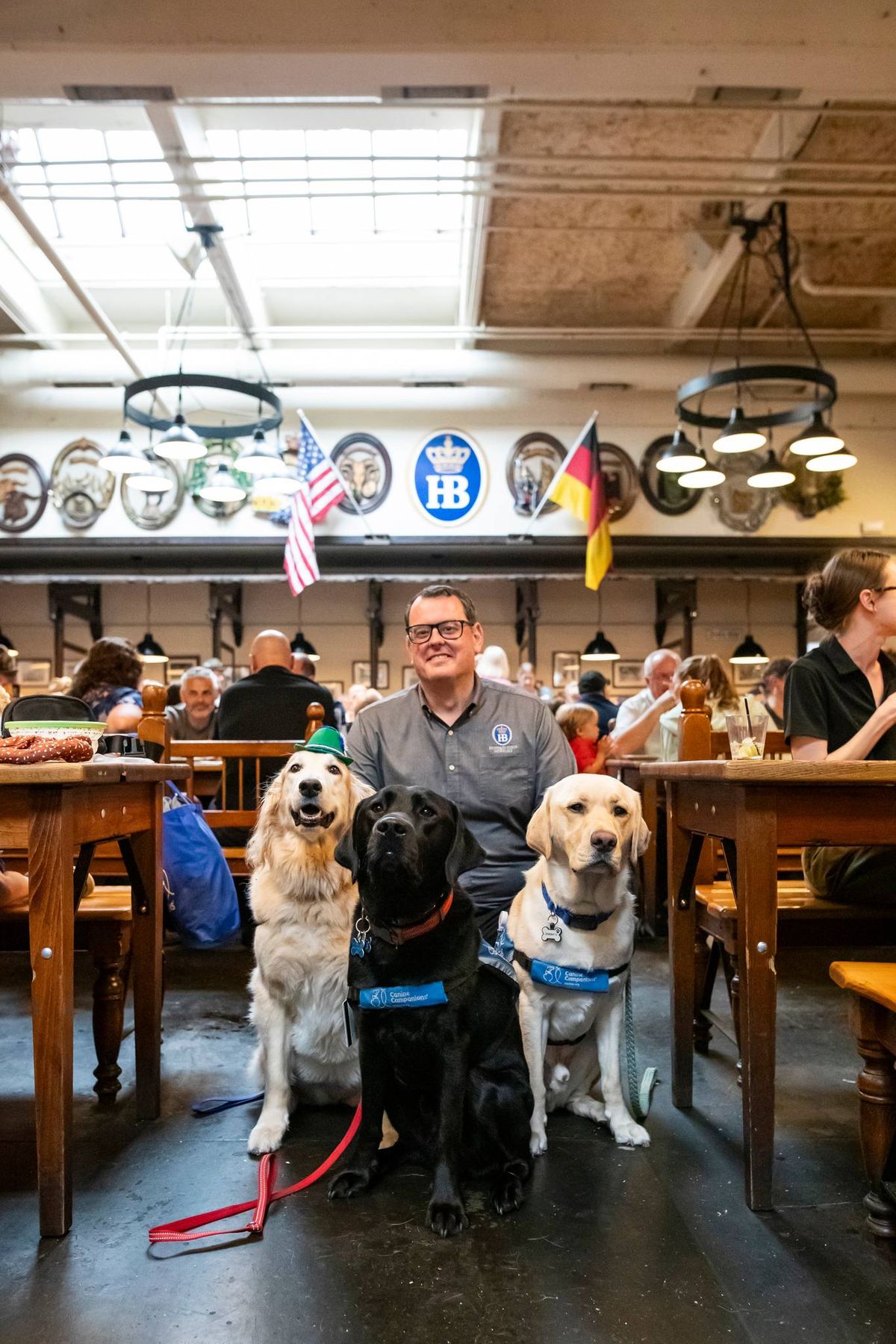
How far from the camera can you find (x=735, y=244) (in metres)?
8.55

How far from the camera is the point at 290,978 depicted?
8.04 feet

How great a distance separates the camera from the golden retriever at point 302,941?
8.05ft

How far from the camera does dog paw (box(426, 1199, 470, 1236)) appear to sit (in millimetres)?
1925

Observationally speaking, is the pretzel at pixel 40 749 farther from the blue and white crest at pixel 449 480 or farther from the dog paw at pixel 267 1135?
the blue and white crest at pixel 449 480

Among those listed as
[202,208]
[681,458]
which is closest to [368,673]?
[681,458]

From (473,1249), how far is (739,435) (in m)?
6.93

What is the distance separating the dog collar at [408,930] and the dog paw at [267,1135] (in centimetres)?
71

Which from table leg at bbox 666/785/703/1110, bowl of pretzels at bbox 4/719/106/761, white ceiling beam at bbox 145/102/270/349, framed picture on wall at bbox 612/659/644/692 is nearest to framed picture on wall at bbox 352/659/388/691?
framed picture on wall at bbox 612/659/644/692

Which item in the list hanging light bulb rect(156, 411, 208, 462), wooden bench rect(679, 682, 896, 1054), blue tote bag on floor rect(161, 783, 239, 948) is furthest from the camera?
hanging light bulb rect(156, 411, 208, 462)

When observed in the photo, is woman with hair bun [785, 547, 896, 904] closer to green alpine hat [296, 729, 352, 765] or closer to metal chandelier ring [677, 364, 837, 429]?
green alpine hat [296, 729, 352, 765]

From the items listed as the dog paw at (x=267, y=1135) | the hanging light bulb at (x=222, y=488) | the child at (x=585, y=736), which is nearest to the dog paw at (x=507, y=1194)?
the dog paw at (x=267, y=1135)

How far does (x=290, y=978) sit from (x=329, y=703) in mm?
3154

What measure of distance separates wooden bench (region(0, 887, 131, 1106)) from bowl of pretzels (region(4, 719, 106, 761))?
0.67m

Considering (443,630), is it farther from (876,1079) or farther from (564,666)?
(564,666)
